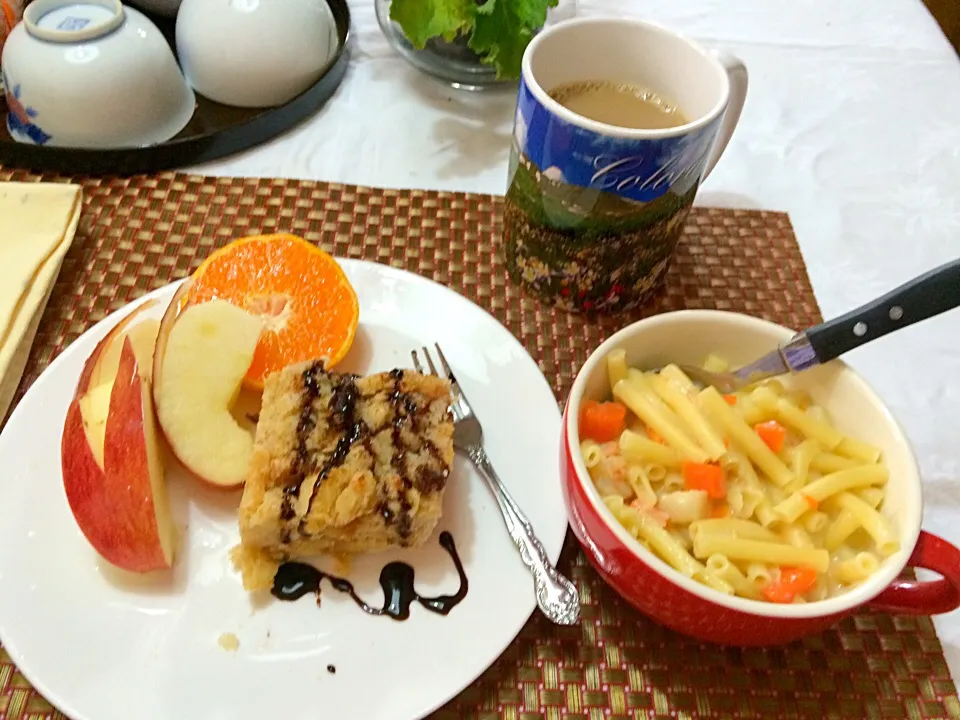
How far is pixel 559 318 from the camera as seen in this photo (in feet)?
3.18

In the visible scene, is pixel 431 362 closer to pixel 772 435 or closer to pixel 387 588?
pixel 387 588

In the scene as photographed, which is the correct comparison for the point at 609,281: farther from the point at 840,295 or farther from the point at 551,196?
the point at 840,295

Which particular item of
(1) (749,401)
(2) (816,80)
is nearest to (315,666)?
(1) (749,401)

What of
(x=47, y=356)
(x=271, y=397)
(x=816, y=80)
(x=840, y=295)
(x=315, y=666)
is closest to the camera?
(x=315, y=666)

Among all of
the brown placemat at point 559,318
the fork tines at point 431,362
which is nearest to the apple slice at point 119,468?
the brown placemat at point 559,318

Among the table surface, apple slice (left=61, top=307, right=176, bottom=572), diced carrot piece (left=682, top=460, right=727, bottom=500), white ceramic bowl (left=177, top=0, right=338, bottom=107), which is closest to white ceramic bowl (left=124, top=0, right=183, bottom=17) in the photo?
white ceramic bowl (left=177, top=0, right=338, bottom=107)

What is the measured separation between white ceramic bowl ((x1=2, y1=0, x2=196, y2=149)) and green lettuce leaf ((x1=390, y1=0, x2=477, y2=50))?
1.09ft

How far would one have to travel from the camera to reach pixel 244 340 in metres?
0.79

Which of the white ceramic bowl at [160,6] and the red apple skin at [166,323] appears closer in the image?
the red apple skin at [166,323]

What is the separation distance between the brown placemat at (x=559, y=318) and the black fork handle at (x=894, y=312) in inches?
11.1

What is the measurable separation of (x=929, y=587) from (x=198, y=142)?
40.3 inches

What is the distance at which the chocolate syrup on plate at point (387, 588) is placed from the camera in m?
0.68

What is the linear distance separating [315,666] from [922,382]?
0.80 meters

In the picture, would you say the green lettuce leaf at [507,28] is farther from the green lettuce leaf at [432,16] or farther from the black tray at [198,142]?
the black tray at [198,142]
